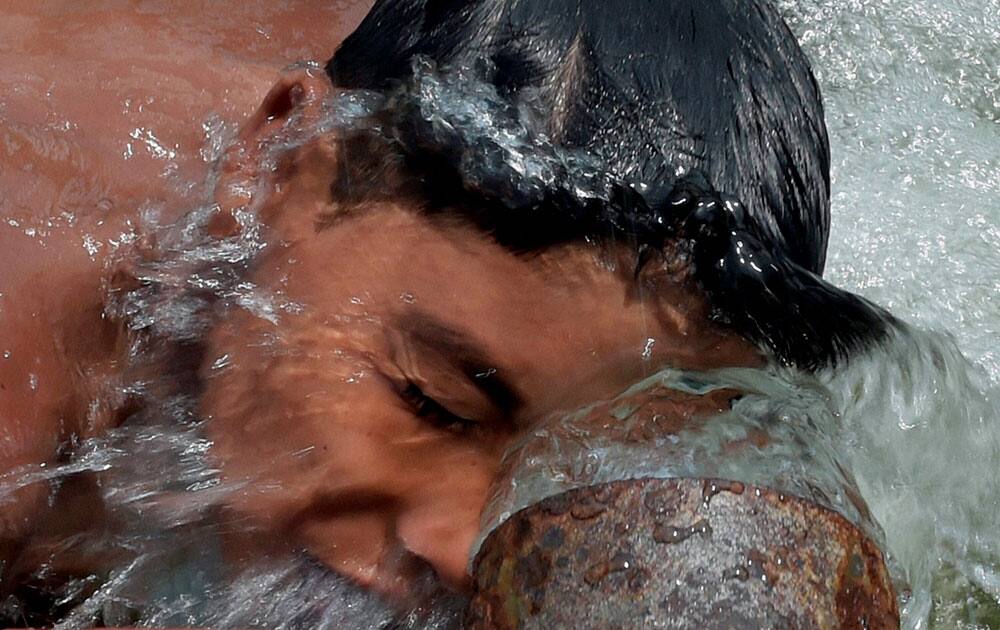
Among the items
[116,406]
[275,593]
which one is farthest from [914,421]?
[116,406]

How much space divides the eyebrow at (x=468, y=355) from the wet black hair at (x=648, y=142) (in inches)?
4.3

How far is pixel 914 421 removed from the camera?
1545mm

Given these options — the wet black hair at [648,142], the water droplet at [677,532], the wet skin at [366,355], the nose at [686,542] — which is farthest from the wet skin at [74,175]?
the water droplet at [677,532]

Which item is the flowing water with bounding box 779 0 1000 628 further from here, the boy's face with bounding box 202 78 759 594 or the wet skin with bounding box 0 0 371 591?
the wet skin with bounding box 0 0 371 591

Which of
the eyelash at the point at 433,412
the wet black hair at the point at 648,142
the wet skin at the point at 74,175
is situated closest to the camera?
the wet black hair at the point at 648,142

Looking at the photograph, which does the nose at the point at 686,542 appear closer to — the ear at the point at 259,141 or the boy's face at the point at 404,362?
the boy's face at the point at 404,362

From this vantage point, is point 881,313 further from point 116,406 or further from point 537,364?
point 116,406

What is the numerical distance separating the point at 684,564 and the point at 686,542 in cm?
2

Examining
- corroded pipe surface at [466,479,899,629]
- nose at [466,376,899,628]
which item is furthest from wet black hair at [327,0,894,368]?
corroded pipe surface at [466,479,899,629]

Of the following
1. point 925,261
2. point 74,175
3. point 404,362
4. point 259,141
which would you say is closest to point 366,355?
point 404,362

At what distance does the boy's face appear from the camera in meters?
1.23

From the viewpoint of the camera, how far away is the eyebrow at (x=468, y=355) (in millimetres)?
1279

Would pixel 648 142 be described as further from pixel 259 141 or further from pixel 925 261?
pixel 925 261

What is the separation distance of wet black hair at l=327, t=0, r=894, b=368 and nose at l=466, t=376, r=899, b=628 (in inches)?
6.1
